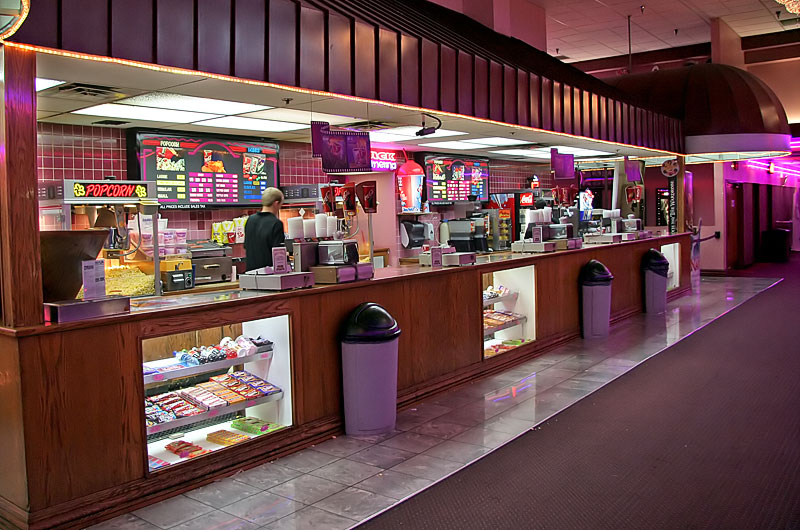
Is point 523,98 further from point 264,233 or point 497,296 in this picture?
point 264,233

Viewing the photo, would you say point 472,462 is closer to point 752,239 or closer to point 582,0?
point 582,0

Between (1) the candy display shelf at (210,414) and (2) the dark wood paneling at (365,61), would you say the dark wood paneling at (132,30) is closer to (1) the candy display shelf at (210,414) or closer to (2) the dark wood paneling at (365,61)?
(2) the dark wood paneling at (365,61)

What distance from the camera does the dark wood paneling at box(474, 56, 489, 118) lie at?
6.95 metres

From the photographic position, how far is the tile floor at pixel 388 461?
3721 millimetres

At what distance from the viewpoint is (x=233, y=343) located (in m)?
4.84

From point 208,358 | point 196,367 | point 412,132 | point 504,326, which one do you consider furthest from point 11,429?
point 412,132

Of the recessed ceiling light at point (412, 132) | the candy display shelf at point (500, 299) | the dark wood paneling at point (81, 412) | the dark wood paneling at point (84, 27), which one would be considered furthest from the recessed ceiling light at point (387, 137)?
the dark wood paneling at point (81, 412)

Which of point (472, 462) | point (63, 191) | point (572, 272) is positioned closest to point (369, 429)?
point (472, 462)

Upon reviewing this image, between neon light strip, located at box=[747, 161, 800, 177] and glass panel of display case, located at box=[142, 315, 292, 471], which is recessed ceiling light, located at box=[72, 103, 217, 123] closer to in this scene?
glass panel of display case, located at box=[142, 315, 292, 471]

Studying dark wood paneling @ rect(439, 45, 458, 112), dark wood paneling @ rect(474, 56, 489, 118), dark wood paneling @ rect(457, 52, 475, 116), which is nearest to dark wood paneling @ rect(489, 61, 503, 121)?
dark wood paneling @ rect(474, 56, 489, 118)

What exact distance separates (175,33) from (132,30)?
28cm

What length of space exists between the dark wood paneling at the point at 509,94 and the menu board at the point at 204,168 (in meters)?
3.17

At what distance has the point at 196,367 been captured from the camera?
4.47m

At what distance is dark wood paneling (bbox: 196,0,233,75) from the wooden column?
3.35ft
